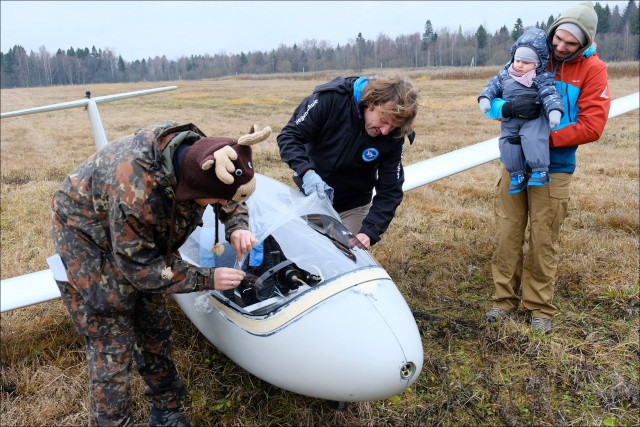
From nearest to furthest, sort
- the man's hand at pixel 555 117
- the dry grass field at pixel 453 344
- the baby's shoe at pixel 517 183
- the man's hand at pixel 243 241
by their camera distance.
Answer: the man's hand at pixel 243 241
the dry grass field at pixel 453 344
the man's hand at pixel 555 117
the baby's shoe at pixel 517 183

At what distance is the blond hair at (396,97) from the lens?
308 cm

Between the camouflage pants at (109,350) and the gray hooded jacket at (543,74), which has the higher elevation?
the gray hooded jacket at (543,74)

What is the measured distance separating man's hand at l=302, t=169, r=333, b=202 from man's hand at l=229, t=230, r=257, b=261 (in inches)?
26.7

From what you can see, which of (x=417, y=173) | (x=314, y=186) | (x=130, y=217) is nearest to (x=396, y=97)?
(x=314, y=186)

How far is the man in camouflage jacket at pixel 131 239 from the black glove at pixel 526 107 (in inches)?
85.7

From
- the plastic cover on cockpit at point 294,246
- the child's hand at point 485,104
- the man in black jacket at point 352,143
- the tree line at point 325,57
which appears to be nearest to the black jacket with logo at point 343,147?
the man in black jacket at point 352,143

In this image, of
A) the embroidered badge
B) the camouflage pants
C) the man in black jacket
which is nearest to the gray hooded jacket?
the man in black jacket

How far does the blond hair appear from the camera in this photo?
121 inches

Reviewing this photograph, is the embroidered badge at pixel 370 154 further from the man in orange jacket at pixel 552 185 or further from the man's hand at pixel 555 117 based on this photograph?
the man's hand at pixel 555 117

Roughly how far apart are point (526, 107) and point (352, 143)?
1.29 metres

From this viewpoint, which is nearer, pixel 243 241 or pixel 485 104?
pixel 243 241

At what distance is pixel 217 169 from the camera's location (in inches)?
78.1

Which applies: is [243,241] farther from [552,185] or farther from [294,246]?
[552,185]

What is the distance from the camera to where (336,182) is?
397 centimetres
